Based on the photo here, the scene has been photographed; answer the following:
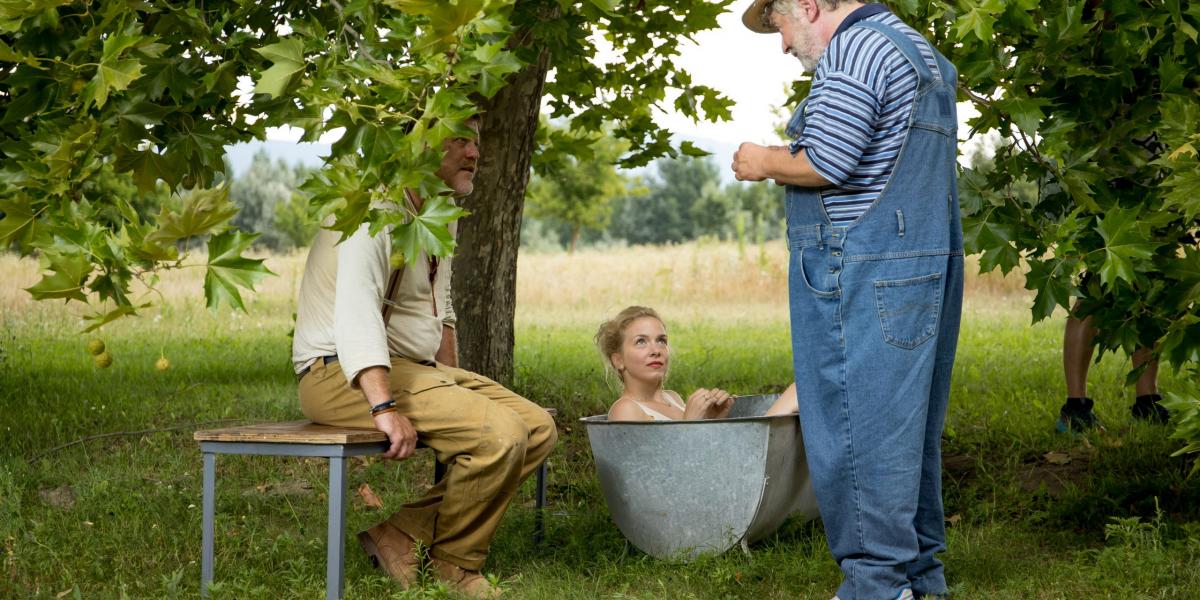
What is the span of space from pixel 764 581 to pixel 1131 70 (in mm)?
2186

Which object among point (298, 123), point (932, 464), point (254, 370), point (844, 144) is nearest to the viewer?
point (298, 123)

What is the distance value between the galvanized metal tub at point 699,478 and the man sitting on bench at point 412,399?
300 mm

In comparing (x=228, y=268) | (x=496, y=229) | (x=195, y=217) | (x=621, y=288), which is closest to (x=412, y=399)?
(x=228, y=268)

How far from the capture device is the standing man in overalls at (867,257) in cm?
309

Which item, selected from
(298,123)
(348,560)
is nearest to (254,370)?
(348,560)

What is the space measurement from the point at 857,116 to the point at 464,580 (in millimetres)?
1962

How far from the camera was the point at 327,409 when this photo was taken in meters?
3.88

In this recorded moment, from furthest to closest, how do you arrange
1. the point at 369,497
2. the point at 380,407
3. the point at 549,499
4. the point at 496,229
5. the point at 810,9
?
the point at 496,229 → the point at 549,499 → the point at 369,497 → the point at 380,407 → the point at 810,9

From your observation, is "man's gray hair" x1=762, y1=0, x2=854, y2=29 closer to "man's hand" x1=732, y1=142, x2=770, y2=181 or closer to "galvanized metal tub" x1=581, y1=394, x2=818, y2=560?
"man's hand" x1=732, y1=142, x2=770, y2=181

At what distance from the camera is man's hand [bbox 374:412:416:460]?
3641 mm

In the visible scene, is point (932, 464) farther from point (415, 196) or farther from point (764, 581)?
point (415, 196)

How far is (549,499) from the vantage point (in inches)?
218

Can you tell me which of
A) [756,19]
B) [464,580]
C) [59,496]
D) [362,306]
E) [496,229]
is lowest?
[59,496]

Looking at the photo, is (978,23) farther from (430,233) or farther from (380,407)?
(380,407)
